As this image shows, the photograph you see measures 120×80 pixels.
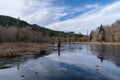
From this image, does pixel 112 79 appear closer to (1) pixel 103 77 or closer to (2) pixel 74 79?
(1) pixel 103 77

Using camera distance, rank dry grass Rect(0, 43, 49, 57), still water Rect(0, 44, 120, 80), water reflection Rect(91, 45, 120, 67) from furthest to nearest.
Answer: dry grass Rect(0, 43, 49, 57) < water reflection Rect(91, 45, 120, 67) < still water Rect(0, 44, 120, 80)

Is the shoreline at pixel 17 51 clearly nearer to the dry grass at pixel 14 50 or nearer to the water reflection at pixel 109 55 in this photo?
the dry grass at pixel 14 50

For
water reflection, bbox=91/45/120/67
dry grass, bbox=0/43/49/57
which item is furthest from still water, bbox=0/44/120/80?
dry grass, bbox=0/43/49/57

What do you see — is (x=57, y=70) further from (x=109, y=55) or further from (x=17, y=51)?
(x=109, y=55)

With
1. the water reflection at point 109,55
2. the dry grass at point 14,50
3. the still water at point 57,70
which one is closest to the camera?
the still water at point 57,70

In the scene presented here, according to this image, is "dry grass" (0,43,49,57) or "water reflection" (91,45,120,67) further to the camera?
"dry grass" (0,43,49,57)

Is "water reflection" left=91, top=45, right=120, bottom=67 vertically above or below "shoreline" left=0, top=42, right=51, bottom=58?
below

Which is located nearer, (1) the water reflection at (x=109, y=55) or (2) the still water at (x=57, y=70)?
(2) the still water at (x=57, y=70)

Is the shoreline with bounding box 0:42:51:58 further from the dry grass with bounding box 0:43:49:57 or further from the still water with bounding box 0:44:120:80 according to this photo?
the still water with bounding box 0:44:120:80

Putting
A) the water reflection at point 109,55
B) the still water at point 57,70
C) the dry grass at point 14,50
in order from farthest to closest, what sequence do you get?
the dry grass at point 14,50, the water reflection at point 109,55, the still water at point 57,70

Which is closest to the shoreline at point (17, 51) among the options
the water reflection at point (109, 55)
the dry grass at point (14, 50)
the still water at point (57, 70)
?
the dry grass at point (14, 50)

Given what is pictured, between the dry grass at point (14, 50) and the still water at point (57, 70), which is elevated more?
the dry grass at point (14, 50)

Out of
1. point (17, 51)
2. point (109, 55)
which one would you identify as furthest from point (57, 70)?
point (109, 55)

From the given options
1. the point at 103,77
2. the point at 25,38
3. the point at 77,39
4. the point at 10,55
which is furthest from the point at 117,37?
the point at 103,77
